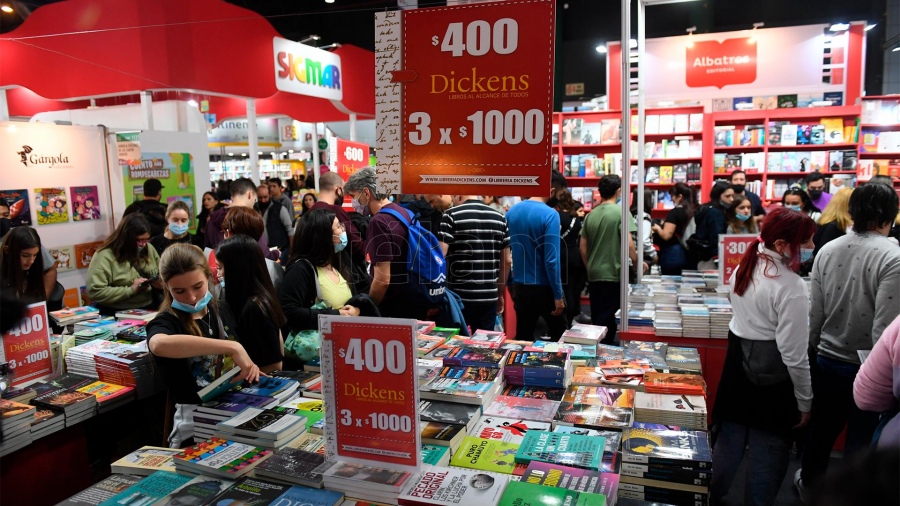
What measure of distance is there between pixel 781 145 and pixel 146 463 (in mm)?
8717

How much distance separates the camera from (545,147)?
1938 millimetres

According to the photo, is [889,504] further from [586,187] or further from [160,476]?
[586,187]

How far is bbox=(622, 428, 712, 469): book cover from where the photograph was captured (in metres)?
1.81

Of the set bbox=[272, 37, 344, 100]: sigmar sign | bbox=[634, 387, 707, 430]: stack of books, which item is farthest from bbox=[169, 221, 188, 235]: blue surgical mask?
bbox=[634, 387, 707, 430]: stack of books

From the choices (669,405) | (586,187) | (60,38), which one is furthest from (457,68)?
(586,187)

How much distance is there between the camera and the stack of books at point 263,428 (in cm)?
191

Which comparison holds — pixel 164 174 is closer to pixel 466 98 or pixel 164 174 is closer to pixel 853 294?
pixel 466 98

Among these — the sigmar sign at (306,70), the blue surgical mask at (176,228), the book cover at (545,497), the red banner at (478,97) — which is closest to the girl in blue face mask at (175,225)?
the blue surgical mask at (176,228)

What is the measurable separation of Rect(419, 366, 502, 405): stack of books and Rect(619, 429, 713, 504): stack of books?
57cm

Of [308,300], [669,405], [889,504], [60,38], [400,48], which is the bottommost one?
[669,405]

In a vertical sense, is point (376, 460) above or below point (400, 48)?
below

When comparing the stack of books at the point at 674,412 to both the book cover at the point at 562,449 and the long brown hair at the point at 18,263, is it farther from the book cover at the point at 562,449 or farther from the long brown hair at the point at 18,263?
the long brown hair at the point at 18,263

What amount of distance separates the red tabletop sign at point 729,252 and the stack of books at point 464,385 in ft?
8.32

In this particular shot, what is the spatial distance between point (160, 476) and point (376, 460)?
0.66m
